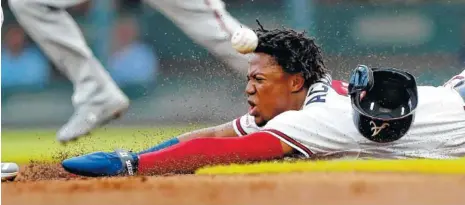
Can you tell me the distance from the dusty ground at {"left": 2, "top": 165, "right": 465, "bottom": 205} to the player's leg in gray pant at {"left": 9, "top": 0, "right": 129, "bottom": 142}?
2334mm

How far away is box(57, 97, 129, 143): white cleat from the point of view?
7.00 metres

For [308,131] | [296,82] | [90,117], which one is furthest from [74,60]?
[308,131]

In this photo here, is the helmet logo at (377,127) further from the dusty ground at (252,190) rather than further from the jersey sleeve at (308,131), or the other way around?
the dusty ground at (252,190)

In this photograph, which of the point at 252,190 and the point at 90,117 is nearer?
the point at 252,190

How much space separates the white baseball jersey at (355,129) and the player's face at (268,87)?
5.2 inches

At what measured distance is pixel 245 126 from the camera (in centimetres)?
544

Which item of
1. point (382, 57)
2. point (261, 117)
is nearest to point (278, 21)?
point (382, 57)

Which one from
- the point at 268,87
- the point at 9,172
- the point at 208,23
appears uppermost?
the point at 208,23

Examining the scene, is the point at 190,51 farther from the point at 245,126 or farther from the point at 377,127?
the point at 377,127

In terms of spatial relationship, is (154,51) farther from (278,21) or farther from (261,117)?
(261,117)

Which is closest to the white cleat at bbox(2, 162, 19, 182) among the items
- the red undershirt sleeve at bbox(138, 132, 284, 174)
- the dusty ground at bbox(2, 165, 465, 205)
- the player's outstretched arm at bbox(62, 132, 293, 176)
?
the dusty ground at bbox(2, 165, 465, 205)

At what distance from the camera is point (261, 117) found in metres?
5.18

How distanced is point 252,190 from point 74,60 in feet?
10.4

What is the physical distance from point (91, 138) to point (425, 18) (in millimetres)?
3099
